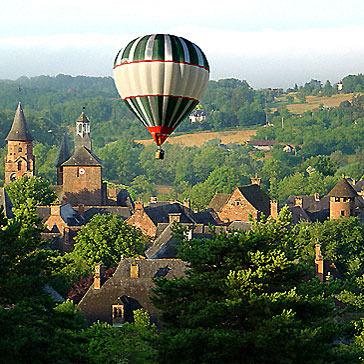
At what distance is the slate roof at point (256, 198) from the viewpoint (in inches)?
3209

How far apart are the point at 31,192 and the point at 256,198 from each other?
2205cm

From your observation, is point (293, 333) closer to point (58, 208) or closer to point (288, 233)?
point (288, 233)

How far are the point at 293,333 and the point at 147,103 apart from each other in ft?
43.5

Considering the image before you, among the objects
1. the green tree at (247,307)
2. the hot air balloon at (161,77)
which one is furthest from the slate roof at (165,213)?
the green tree at (247,307)

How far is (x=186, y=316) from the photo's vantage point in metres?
26.8

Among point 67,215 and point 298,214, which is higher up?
point 67,215

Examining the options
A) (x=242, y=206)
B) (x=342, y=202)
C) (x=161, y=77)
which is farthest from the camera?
(x=342, y=202)

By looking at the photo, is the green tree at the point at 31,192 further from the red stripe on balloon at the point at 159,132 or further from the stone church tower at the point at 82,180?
the red stripe on balloon at the point at 159,132

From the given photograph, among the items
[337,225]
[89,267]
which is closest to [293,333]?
[89,267]

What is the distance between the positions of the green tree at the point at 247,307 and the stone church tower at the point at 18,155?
83.4 metres

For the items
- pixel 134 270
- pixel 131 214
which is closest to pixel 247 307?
pixel 134 270

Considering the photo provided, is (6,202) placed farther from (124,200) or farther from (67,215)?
(124,200)

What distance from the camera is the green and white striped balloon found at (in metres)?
35.6

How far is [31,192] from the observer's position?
89.6m
